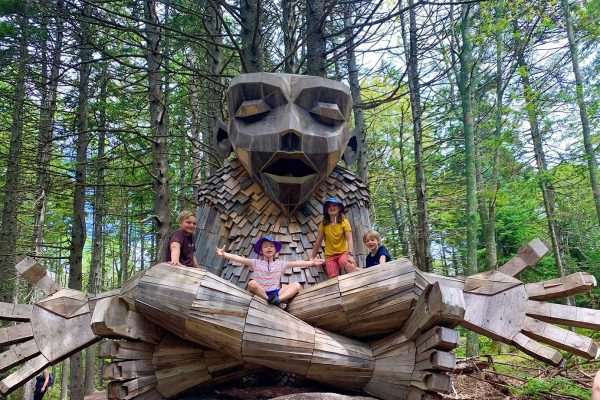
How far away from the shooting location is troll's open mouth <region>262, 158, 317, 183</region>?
354 centimetres

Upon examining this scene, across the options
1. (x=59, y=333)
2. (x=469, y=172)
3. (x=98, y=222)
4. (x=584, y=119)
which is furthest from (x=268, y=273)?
(x=584, y=119)

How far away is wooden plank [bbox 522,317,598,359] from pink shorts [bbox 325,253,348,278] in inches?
50.7

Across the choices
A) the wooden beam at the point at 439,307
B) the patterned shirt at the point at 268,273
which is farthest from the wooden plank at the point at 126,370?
the wooden beam at the point at 439,307

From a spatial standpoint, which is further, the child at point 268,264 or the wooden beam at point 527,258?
the child at point 268,264

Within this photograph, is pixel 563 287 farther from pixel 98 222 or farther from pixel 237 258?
pixel 98 222

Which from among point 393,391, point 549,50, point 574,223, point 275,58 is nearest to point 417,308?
point 393,391

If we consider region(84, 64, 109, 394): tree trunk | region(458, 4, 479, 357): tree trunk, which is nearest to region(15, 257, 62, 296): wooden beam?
region(84, 64, 109, 394): tree trunk

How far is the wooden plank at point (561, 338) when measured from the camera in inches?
102

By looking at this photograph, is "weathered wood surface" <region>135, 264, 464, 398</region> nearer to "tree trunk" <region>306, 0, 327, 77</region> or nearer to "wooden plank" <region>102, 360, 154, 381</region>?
"wooden plank" <region>102, 360, 154, 381</region>

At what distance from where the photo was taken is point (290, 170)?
369 centimetres

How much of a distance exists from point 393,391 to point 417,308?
57 cm

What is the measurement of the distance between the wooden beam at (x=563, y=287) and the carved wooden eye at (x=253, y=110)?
2324 mm

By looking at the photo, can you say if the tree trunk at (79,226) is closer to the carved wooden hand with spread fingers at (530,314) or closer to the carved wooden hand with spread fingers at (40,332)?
→ the carved wooden hand with spread fingers at (40,332)

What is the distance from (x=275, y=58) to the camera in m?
10.4
